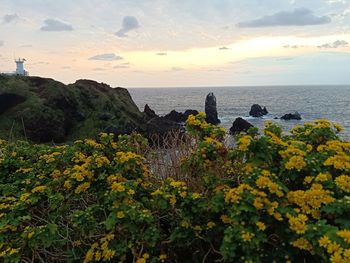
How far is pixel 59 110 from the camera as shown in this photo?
112 feet

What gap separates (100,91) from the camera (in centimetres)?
3894

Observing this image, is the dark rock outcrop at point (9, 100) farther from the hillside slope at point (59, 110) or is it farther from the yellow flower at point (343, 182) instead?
the yellow flower at point (343, 182)

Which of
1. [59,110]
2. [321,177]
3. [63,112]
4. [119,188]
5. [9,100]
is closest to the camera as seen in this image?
[321,177]

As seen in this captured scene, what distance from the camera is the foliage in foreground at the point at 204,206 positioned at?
264cm

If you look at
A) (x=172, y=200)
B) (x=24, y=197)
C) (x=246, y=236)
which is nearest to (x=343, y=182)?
(x=246, y=236)

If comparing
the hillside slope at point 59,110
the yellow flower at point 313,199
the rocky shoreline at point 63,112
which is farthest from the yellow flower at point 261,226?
the hillside slope at point 59,110

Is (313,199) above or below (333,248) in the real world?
above

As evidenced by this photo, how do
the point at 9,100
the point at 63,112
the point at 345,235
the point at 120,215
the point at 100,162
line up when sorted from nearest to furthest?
the point at 345,235
the point at 120,215
the point at 100,162
the point at 63,112
the point at 9,100

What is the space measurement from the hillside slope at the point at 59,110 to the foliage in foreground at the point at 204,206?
89.7 feet

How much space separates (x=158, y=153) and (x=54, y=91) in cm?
3292

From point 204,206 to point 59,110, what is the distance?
3293 cm

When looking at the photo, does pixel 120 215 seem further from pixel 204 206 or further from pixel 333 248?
pixel 333 248

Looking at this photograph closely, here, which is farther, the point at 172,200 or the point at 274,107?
the point at 274,107

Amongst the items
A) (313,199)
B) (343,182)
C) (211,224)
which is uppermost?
(343,182)
